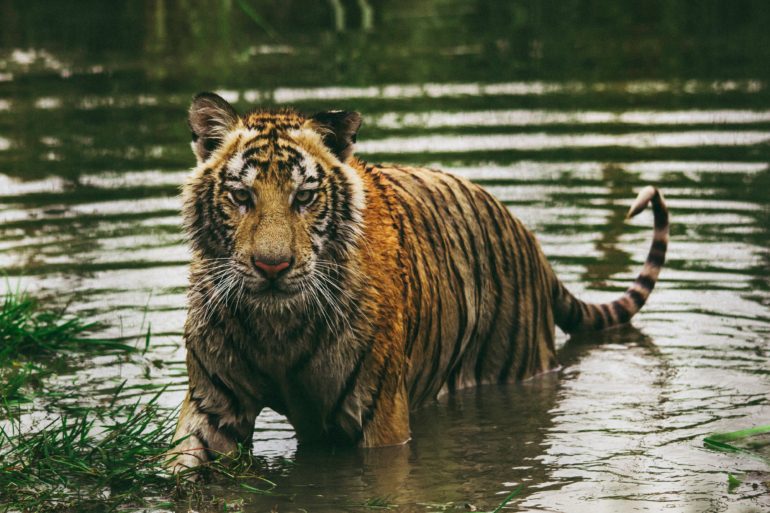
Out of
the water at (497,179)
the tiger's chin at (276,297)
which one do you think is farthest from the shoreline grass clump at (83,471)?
the tiger's chin at (276,297)

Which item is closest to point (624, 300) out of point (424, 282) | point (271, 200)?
point (424, 282)

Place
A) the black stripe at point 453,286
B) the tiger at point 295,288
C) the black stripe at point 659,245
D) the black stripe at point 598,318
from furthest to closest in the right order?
the black stripe at point 598,318, the black stripe at point 659,245, the black stripe at point 453,286, the tiger at point 295,288

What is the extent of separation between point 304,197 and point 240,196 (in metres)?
0.20

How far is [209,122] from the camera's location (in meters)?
5.00

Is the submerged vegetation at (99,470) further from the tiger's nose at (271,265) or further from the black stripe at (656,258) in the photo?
the black stripe at (656,258)

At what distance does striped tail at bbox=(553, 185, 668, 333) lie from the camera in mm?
6641

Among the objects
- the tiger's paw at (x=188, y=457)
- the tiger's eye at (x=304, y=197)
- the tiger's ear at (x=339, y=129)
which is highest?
the tiger's ear at (x=339, y=129)

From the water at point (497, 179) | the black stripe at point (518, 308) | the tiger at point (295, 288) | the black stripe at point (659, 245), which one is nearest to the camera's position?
the tiger at point (295, 288)

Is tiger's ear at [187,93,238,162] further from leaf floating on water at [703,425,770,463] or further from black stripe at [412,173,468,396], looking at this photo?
leaf floating on water at [703,425,770,463]

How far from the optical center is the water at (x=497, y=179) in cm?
525

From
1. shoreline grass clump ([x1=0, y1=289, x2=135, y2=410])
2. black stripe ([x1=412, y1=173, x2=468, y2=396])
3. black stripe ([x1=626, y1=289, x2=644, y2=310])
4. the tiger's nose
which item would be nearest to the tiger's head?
the tiger's nose

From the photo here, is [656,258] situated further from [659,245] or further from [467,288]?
[467,288]

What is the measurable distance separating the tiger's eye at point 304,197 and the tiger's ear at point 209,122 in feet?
1.27

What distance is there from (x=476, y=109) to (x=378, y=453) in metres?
7.34
